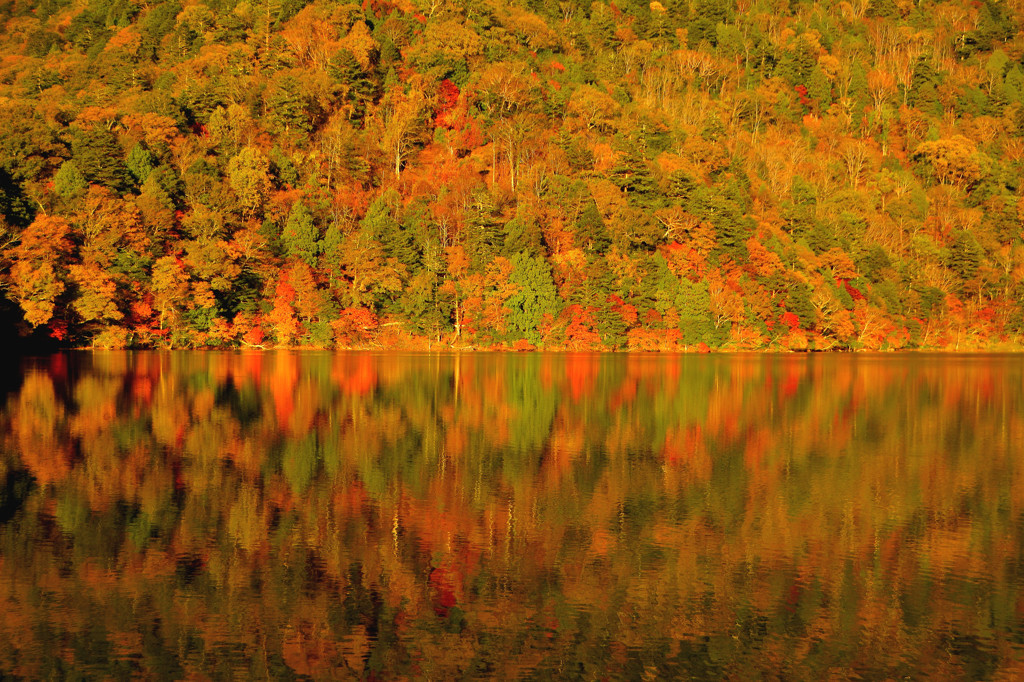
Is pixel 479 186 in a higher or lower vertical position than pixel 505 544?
higher

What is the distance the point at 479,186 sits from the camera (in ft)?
261

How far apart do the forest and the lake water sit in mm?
43215

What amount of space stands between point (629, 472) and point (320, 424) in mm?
9435

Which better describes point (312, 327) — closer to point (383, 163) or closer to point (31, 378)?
point (383, 163)

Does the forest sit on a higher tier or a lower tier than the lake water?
higher

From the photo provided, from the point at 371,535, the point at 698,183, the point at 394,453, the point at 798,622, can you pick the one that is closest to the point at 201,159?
the point at 698,183

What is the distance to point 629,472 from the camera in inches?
725

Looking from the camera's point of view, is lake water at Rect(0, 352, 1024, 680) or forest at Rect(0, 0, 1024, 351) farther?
forest at Rect(0, 0, 1024, 351)

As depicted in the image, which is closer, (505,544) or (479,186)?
(505,544)

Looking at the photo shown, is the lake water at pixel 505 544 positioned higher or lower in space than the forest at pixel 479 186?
lower

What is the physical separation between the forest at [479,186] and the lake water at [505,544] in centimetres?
4321

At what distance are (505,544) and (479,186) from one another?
68.4 m

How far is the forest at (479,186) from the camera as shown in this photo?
69062mm

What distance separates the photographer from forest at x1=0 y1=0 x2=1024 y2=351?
69062 millimetres
